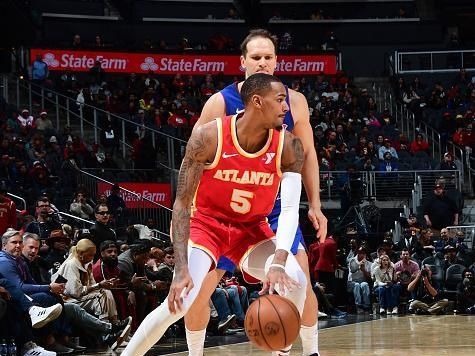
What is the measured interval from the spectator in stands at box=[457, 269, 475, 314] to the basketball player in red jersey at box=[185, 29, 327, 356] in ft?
36.0

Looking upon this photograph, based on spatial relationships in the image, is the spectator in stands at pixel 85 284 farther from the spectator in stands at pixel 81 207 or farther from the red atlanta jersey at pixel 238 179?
the spectator in stands at pixel 81 207

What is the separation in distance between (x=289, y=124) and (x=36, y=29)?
24309 millimetres

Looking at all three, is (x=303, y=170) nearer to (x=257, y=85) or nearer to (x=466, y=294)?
(x=257, y=85)

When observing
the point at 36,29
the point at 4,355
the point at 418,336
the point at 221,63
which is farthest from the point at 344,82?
the point at 4,355

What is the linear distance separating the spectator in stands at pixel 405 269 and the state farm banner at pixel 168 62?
42.7ft

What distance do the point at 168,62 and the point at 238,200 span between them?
2369 centimetres

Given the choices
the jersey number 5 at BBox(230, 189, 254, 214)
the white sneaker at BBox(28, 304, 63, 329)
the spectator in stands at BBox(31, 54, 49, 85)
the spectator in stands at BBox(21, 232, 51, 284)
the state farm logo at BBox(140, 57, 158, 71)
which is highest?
the state farm logo at BBox(140, 57, 158, 71)

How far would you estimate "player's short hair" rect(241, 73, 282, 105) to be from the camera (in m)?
5.70

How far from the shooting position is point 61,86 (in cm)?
2545

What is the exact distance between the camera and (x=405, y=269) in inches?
699

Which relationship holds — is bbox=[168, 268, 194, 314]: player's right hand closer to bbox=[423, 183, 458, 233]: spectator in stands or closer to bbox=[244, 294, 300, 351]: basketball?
bbox=[244, 294, 300, 351]: basketball

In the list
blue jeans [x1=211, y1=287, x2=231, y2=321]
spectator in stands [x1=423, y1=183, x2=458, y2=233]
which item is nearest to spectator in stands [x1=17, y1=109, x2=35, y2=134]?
spectator in stands [x1=423, y1=183, x2=458, y2=233]

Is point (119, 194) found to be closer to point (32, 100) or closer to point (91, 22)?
point (32, 100)

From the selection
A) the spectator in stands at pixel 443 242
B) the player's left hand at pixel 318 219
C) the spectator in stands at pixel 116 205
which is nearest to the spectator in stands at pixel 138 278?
the spectator in stands at pixel 116 205
